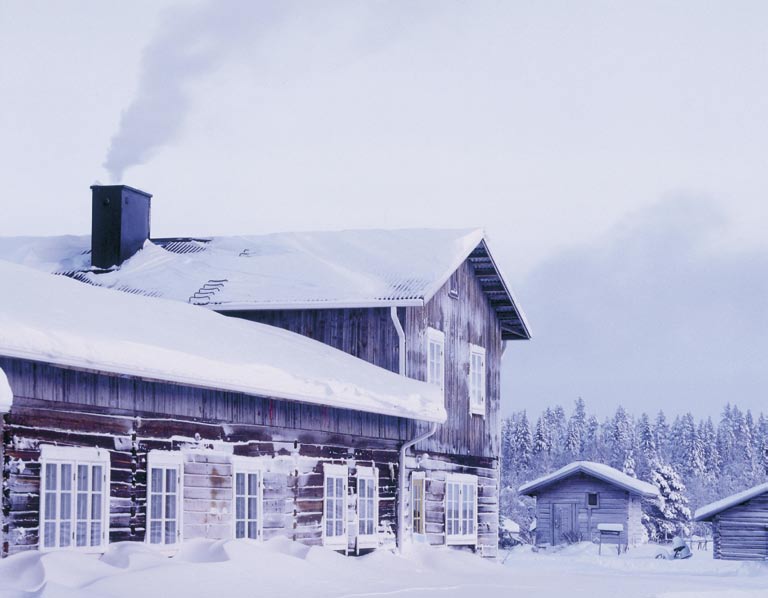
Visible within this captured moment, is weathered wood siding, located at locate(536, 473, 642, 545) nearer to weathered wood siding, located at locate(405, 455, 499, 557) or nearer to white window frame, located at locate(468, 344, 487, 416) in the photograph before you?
weathered wood siding, located at locate(405, 455, 499, 557)

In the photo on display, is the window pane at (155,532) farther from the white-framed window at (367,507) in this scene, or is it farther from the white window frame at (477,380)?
the white window frame at (477,380)

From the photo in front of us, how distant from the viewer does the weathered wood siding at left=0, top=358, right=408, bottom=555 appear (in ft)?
47.9

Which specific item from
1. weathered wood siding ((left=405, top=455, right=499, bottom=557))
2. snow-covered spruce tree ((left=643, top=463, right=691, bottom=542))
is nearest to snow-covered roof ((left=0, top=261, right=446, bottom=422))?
weathered wood siding ((left=405, top=455, right=499, bottom=557))

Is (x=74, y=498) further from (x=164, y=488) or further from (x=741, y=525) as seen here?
(x=741, y=525)

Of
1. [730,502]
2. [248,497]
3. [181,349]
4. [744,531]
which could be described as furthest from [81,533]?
[744,531]

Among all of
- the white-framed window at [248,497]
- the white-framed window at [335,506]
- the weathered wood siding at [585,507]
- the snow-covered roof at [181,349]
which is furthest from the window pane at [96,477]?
the weathered wood siding at [585,507]

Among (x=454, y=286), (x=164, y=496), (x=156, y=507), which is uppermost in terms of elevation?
(x=454, y=286)

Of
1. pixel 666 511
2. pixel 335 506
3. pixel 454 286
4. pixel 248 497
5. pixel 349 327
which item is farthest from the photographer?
pixel 666 511

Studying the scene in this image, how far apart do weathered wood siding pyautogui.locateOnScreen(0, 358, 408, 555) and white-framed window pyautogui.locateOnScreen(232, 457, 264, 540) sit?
0.16 m

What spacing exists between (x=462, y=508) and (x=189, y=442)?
1123 centimetres

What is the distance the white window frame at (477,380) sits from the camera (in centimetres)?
2863

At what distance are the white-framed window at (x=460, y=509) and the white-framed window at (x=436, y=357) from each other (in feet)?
6.72

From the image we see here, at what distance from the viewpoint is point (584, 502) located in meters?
55.0

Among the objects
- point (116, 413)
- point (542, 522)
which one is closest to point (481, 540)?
point (116, 413)
